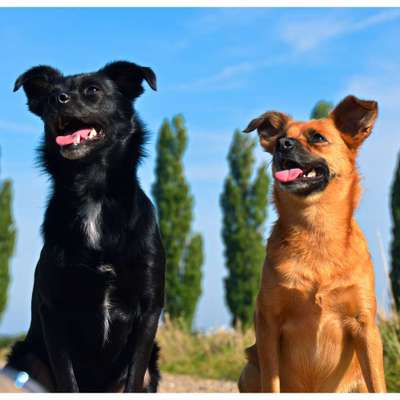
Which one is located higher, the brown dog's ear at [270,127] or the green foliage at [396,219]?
the brown dog's ear at [270,127]

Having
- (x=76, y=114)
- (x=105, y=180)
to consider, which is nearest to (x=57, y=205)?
(x=105, y=180)

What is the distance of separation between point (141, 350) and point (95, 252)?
70 cm

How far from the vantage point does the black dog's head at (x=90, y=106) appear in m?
4.22

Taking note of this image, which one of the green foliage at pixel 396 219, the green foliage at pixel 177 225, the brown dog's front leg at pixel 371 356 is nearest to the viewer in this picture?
the brown dog's front leg at pixel 371 356

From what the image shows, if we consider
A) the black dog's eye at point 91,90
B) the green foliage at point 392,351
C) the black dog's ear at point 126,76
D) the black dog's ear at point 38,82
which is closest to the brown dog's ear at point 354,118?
the black dog's ear at point 126,76

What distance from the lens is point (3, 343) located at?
18016 millimetres

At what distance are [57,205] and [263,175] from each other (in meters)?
14.8

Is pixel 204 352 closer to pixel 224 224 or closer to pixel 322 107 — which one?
pixel 224 224

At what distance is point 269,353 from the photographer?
4098 millimetres

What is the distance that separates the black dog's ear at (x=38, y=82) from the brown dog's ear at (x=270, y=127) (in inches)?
62.5

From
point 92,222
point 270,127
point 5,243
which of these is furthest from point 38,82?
point 5,243

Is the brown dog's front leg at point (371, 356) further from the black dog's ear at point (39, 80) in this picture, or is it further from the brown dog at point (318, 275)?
the black dog's ear at point (39, 80)

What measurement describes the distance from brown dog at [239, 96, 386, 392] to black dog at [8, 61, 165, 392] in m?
0.78

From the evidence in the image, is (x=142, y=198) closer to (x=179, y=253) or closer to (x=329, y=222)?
(x=329, y=222)
